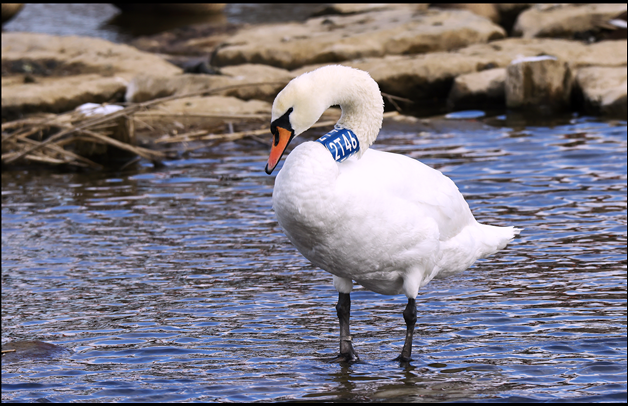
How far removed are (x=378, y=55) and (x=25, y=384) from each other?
13.8m

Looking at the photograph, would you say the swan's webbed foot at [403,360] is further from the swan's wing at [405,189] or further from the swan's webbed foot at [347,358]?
the swan's wing at [405,189]

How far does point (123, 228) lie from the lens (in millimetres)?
9484

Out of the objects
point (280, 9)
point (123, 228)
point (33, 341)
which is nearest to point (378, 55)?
point (123, 228)

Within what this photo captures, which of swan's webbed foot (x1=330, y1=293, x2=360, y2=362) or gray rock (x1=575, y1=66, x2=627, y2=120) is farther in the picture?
gray rock (x1=575, y1=66, x2=627, y2=120)

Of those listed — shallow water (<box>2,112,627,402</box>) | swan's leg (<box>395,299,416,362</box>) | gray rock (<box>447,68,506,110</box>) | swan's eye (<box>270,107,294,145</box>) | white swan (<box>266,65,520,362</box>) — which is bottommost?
shallow water (<box>2,112,627,402</box>)

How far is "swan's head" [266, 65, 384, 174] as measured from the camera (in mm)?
5031

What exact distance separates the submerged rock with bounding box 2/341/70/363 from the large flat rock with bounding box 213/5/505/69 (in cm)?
1278

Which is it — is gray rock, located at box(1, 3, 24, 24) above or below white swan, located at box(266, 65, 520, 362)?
above

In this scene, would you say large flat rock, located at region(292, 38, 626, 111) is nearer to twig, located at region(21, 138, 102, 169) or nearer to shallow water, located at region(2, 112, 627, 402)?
twig, located at region(21, 138, 102, 169)

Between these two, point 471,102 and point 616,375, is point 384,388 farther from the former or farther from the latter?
point 471,102

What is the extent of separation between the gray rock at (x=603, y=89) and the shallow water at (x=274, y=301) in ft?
8.82

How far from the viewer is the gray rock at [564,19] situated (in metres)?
18.5

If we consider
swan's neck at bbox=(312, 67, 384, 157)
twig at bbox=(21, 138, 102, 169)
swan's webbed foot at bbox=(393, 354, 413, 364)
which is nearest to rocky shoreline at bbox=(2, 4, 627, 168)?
twig at bbox=(21, 138, 102, 169)

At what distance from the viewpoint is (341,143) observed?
5.16 m
